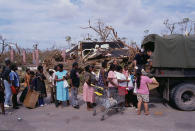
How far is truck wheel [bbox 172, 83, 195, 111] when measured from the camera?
581cm

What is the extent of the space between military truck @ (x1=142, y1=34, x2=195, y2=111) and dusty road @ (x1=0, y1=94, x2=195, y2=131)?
1.57 ft

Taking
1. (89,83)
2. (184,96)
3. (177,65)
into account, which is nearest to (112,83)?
(89,83)

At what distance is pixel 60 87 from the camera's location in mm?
6582

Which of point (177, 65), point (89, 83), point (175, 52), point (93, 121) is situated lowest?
Answer: point (93, 121)

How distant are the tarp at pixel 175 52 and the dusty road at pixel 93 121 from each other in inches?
62.8

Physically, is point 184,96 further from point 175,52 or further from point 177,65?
point 175,52

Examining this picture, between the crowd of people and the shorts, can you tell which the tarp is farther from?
the shorts

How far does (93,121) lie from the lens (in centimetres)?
517

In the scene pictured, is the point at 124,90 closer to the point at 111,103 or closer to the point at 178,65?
the point at 111,103

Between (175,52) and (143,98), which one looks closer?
(143,98)

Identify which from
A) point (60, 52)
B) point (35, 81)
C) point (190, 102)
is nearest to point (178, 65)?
point (190, 102)

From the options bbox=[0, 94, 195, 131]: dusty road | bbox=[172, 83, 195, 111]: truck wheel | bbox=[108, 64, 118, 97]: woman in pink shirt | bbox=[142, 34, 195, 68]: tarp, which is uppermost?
bbox=[142, 34, 195, 68]: tarp

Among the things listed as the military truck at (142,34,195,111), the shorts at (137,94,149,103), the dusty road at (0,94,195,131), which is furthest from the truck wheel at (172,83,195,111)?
the shorts at (137,94,149,103)

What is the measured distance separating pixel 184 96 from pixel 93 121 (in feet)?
10.3
